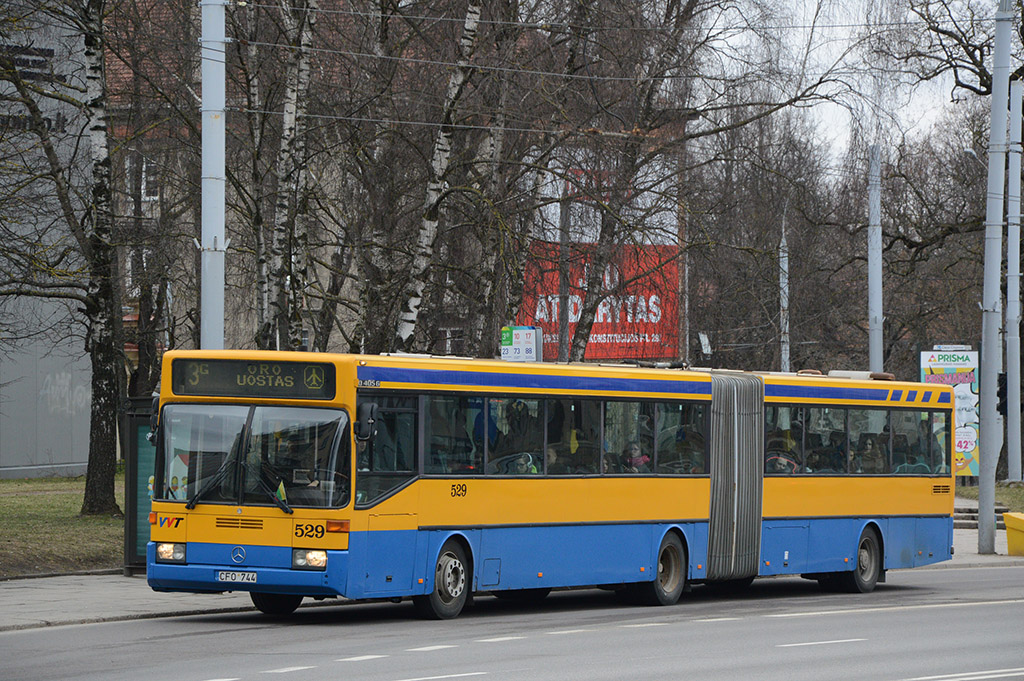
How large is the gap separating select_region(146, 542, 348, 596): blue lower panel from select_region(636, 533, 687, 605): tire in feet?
16.0

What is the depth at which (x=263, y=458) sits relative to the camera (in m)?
15.2

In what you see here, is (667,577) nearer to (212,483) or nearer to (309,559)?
(309,559)

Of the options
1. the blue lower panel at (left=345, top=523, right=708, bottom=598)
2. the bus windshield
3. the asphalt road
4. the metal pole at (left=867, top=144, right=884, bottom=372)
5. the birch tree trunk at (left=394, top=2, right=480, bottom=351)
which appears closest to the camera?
the asphalt road

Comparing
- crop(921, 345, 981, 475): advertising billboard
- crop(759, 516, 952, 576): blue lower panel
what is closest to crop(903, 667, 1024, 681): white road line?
crop(759, 516, 952, 576): blue lower panel

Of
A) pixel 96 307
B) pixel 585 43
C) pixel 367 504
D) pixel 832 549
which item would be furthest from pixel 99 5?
pixel 832 549

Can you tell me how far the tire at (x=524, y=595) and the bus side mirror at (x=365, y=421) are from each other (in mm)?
4596

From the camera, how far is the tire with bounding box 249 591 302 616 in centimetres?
1644

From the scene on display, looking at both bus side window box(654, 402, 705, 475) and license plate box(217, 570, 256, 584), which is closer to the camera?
license plate box(217, 570, 256, 584)

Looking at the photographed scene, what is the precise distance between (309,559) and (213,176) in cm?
495

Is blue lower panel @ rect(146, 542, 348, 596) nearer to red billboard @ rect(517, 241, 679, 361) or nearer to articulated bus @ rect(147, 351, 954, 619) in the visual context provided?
articulated bus @ rect(147, 351, 954, 619)

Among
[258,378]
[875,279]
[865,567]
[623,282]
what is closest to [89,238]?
[623,282]

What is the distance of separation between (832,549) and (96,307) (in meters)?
11.4

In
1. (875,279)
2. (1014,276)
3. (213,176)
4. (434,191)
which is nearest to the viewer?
(213,176)

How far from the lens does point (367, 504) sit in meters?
15.3
